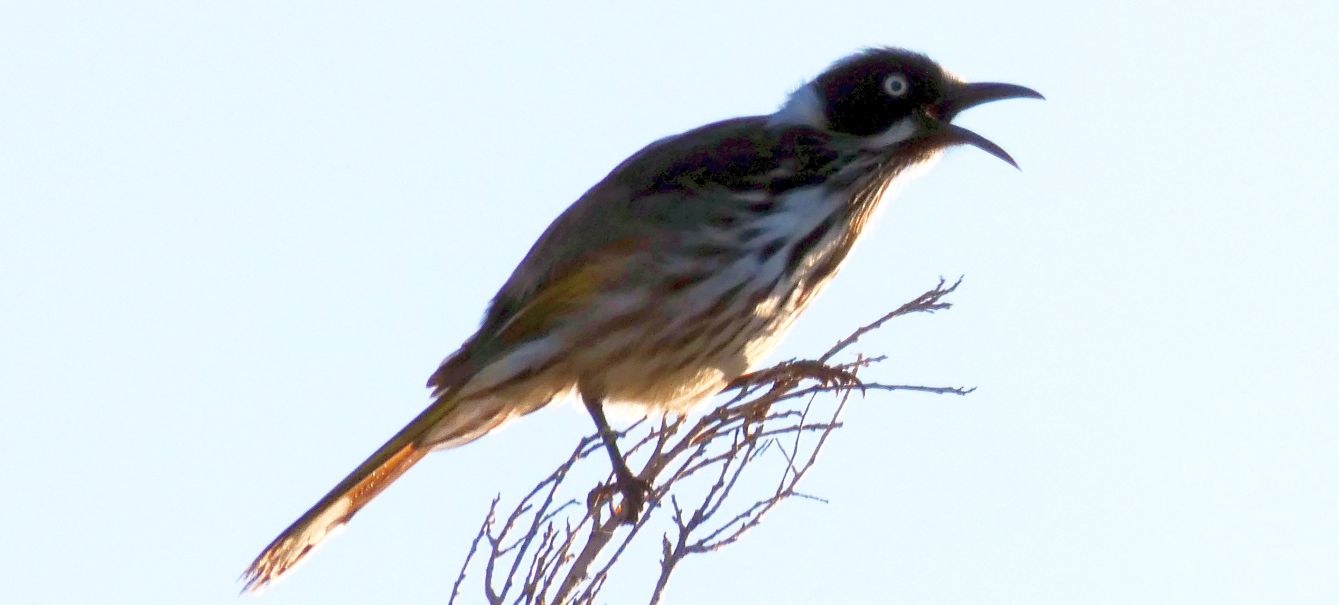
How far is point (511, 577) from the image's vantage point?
5301 mm

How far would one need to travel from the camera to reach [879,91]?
7984mm

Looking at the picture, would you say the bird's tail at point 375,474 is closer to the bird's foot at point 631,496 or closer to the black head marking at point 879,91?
the bird's foot at point 631,496

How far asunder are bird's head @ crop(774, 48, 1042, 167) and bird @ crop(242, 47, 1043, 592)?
7 centimetres

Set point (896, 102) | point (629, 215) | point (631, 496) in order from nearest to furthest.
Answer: point (631, 496), point (629, 215), point (896, 102)

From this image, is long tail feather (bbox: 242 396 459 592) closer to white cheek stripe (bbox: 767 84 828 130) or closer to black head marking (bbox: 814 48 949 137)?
white cheek stripe (bbox: 767 84 828 130)

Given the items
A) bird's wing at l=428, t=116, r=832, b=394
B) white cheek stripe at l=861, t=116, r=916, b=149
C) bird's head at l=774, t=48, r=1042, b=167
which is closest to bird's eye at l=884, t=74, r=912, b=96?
bird's head at l=774, t=48, r=1042, b=167

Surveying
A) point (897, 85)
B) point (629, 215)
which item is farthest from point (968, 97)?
point (629, 215)

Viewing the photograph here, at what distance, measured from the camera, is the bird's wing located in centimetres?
731

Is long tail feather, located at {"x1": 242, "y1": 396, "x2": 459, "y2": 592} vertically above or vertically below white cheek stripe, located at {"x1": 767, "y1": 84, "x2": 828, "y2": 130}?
below

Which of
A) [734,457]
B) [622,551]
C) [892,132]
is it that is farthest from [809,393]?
[892,132]

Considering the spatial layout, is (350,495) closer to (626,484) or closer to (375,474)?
(375,474)

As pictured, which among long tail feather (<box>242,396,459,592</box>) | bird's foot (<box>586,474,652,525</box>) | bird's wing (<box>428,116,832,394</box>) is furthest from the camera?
bird's wing (<box>428,116,832,394</box>)

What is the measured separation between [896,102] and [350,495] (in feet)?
9.50

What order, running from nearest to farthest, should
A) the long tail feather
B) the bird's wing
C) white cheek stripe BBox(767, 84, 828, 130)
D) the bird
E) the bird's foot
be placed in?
the bird's foot < the long tail feather < the bird < the bird's wing < white cheek stripe BBox(767, 84, 828, 130)
